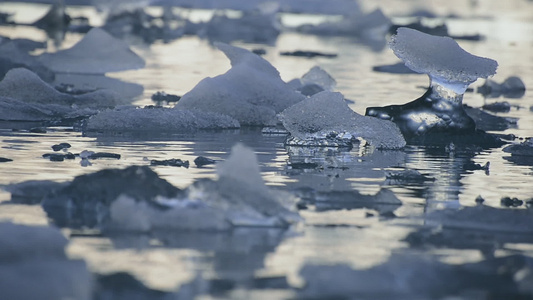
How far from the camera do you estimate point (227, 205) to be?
459 centimetres

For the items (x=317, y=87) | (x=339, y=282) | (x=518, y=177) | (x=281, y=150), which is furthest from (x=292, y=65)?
A: (x=339, y=282)

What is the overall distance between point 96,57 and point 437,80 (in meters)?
5.64

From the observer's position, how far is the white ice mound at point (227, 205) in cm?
453

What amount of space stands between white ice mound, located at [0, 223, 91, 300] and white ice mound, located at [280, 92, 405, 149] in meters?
3.37

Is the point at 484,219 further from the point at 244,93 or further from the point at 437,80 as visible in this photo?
the point at 244,93

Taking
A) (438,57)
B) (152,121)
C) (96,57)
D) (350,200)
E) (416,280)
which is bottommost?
(416,280)

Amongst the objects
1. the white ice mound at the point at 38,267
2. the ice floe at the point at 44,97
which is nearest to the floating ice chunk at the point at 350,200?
the white ice mound at the point at 38,267

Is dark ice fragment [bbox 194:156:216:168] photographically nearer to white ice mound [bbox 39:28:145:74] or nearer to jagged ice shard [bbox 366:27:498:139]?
jagged ice shard [bbox 366:27:498:139]

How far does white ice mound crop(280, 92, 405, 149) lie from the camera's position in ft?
23.5

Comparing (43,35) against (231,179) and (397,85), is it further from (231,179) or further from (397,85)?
(231,179)

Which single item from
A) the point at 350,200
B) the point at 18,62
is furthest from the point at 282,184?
the point at 18,62

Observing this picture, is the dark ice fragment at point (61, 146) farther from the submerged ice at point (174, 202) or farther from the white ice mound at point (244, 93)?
the white ice mound at point (244, 93)

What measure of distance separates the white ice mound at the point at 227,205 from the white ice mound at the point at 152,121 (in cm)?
312

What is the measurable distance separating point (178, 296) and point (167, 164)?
2.62 metres
